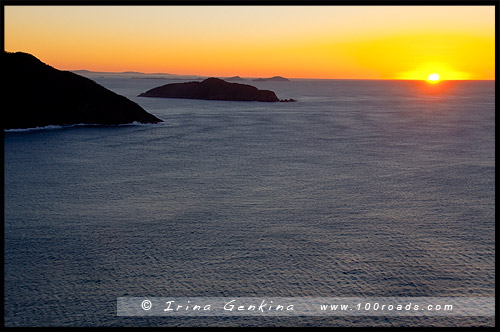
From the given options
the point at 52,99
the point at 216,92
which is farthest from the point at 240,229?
the point at 216,92

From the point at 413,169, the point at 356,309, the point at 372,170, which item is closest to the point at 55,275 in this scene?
the point at 356,309

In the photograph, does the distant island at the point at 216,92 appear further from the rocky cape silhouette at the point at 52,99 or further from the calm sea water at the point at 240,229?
the calm sea water at the point at 240,229

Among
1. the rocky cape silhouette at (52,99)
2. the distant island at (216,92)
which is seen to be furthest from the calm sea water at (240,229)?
the distant island at (216,92)

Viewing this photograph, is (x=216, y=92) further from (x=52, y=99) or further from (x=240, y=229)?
(x=240, y=229)

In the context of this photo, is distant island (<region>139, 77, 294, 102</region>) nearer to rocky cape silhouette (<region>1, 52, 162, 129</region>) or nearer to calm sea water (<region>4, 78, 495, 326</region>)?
rocky cape silhouette (<region>1, 52, 162, 129</region>)

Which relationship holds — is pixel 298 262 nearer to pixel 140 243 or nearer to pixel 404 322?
pixel 404 322

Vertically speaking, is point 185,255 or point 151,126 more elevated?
point 151,126

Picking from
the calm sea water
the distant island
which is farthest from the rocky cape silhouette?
the distant island
